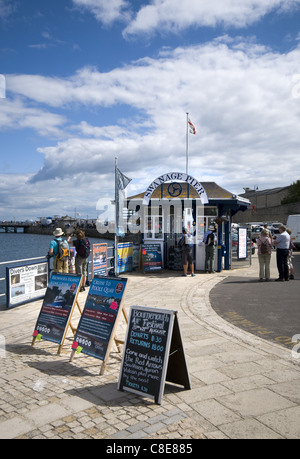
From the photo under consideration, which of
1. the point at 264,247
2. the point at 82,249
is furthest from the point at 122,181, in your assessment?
the point at 264,247

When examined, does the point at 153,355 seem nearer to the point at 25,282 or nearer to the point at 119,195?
the point at 25,282

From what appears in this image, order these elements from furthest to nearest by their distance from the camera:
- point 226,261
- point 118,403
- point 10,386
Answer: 1. point 226,261
2. point 10,386
3. point 118,403

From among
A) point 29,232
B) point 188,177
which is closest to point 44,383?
point 188,177

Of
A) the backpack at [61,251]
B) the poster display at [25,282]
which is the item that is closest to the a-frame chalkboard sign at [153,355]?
the poster display at [25,282]

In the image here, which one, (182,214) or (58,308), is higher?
(182,214)

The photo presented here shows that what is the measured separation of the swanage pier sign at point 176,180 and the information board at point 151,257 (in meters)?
1.78

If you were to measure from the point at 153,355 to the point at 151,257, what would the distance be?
10613 millimetres

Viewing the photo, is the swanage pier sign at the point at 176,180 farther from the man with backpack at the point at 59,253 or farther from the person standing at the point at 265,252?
the man with backpack at the point at 59,253

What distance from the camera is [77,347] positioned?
566 cm

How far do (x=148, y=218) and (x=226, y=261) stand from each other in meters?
3.77

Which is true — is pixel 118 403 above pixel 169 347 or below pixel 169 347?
below

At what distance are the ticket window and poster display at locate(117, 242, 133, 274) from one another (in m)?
2.70

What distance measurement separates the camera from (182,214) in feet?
54.0
